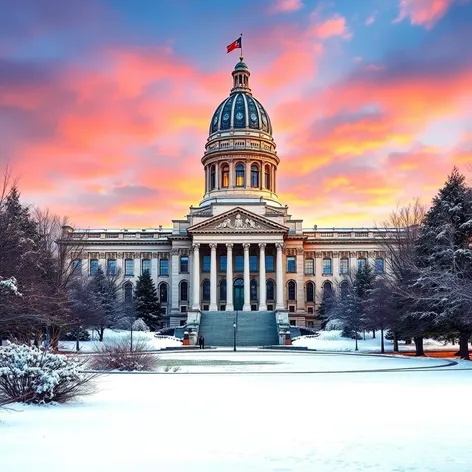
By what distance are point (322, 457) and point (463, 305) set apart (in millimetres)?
25063

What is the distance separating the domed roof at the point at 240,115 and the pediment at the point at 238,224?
73.6ft

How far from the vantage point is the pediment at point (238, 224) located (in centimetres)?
8450

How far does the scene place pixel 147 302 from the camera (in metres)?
83.9

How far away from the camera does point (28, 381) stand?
1559 cm

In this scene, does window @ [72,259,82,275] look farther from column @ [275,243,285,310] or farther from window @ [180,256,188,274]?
column @ [275,243,285,310]

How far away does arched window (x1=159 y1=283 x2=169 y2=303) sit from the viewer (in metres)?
95.0

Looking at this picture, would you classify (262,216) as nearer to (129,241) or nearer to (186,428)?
(129,241)

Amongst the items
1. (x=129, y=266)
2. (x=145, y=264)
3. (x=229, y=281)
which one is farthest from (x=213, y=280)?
(x=129, y=266)

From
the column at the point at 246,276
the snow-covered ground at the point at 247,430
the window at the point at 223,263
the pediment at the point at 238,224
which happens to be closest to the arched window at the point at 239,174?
the window at the point at 223,263

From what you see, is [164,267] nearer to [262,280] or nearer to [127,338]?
[262,280]

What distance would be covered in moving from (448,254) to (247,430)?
27172 mm

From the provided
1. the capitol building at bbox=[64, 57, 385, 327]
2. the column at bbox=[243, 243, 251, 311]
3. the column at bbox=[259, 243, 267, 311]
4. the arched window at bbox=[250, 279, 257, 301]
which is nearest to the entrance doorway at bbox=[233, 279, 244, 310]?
the capitol building at bbox=[64, 57, 385, 327]

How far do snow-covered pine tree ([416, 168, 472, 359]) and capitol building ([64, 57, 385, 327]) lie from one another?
38485mm

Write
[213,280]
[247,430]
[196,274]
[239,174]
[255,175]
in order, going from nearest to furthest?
[247,430] → [213,280] → [196,274] → [239,174] → [255,175]
